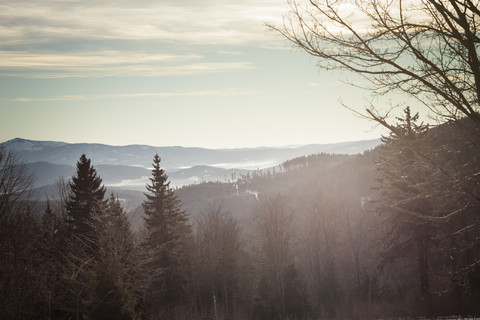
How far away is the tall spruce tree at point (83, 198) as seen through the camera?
105 ft

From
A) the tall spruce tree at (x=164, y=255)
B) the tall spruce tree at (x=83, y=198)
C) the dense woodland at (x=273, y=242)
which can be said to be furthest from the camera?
the tall spruce tree at (x=164, y=255)

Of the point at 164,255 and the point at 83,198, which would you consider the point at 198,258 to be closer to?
the point at 164,255

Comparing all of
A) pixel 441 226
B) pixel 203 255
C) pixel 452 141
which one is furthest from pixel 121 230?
pixel 452 141

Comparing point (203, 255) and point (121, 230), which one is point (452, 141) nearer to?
point (121, 230)

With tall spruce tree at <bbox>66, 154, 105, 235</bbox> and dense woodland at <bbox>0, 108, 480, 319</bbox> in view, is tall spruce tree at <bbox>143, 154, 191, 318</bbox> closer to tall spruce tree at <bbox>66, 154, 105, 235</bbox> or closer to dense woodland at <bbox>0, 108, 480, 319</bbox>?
dense woodland at <bbox>0, 108, 480, 319</bbox>

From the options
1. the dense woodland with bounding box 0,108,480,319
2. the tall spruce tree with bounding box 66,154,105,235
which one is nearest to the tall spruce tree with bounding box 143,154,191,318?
the dense woodland with bounding box 0,108,480,319

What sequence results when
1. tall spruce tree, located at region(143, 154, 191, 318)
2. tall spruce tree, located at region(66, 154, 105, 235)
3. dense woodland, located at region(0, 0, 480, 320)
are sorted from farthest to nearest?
tall spruce tree, located at region(143, 154, 191, 318)
tall spruce tree, located at region(66, 154, 105, 235)
dense woodland, located at region(0, 0, 480, 320)

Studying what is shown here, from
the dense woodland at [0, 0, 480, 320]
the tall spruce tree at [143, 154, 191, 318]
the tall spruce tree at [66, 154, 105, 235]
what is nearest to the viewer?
the dense woodland at [0, 0, 480, 320]

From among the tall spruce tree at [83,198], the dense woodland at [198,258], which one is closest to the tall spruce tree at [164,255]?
the dense woodland at [198,258]

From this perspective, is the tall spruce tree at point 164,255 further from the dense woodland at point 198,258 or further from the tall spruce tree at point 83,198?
the tall spruce tree at point 83,198

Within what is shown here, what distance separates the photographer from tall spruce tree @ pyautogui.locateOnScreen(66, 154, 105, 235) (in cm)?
3209

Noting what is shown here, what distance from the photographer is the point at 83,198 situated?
3316cm

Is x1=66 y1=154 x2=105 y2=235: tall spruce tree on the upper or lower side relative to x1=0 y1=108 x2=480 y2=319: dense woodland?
upper

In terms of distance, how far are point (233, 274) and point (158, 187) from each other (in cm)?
1215
